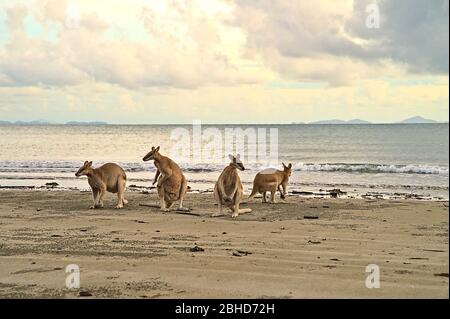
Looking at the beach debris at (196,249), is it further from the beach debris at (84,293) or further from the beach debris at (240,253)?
the beach debris at (84,293)

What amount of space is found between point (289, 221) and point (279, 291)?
499cm

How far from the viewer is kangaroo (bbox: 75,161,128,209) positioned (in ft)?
40.7

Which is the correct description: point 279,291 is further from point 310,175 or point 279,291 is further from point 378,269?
point 310,175

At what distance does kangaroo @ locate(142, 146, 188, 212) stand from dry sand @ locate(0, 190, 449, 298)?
0.37m

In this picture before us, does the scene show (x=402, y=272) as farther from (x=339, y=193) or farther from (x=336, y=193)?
(x=339, y=193)

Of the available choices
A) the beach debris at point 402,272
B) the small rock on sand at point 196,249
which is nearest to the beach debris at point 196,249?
the small rock on sand at point 196,249

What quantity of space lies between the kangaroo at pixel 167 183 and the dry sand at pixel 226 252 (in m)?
0.37

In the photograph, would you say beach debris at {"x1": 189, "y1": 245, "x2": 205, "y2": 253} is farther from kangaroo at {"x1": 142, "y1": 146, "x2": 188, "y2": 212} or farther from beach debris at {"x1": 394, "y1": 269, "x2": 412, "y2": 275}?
kangaroo at {"x1": 142, "y1": 146, "x2": 188, "y2": 212}

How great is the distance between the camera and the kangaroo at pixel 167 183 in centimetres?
Result: 1210

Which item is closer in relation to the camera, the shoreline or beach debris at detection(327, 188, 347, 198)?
the shoreline

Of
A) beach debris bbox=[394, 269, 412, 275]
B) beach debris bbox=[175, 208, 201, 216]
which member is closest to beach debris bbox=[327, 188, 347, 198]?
beach debris bbox=[175, 208, 201, 216]

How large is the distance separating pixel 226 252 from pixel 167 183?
16.4 ft
